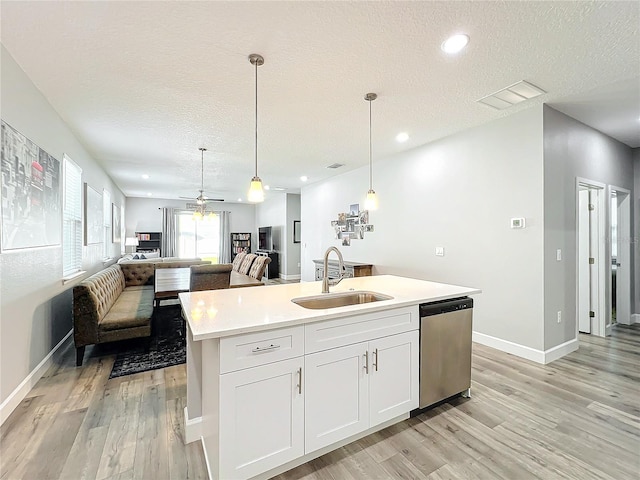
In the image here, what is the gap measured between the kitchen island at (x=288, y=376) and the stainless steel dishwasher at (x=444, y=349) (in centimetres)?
9

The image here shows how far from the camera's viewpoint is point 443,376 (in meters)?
2.24

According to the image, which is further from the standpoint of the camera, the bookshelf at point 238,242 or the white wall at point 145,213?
the bookshelf at point 238,242

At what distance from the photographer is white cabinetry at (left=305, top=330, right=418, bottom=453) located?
5.48 ft

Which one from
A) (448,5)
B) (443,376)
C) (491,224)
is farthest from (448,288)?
(448,5)

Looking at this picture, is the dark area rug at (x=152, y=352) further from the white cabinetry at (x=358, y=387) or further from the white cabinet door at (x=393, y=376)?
the white cabinet door at (x=393, y=376)

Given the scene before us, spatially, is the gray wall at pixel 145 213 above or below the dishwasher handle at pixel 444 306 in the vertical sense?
above

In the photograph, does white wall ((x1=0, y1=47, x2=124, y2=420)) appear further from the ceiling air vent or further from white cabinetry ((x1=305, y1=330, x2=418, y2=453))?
the ceiling air vent

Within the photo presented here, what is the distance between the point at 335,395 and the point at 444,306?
1069mm

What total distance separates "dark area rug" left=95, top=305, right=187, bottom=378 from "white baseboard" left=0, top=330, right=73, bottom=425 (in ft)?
1.41

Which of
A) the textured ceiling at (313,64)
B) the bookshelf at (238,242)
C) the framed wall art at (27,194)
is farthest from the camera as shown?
the bookshelf at (238,242)

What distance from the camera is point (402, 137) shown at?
3.97m

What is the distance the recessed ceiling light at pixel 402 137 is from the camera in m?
3.85

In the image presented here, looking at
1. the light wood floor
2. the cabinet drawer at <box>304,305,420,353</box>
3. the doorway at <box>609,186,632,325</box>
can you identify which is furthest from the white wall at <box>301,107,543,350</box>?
the doorway at <box>609,186,632,325</box>

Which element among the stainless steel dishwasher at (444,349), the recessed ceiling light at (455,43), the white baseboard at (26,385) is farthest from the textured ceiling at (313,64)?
the white baseboard at (26,385)
